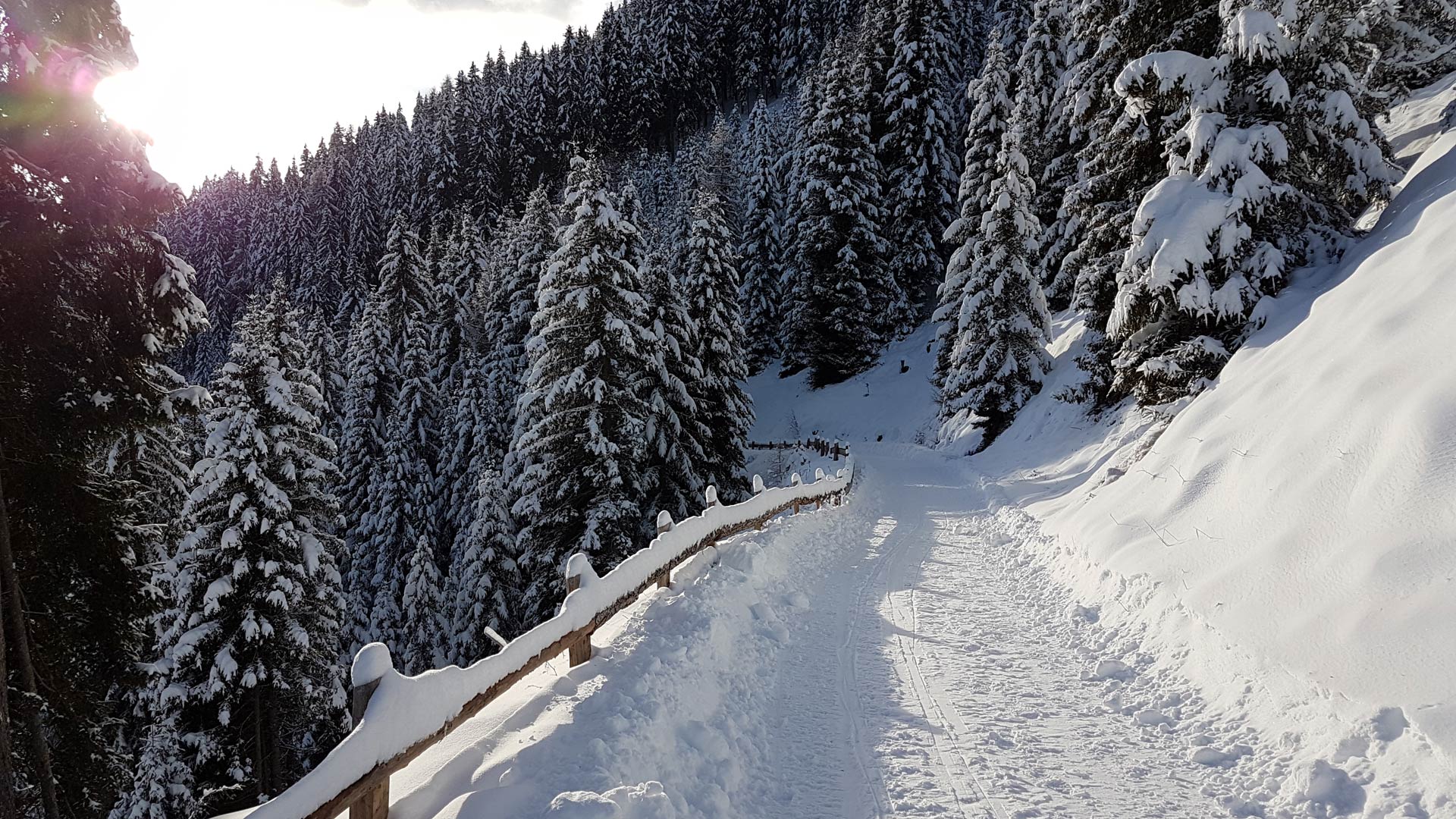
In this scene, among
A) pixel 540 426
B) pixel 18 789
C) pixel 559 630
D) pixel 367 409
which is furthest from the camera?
pixel 367 409

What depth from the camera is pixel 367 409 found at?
114ft

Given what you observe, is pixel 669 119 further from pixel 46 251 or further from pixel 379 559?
pixel 46 251

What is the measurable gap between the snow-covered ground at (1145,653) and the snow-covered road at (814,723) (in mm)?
30

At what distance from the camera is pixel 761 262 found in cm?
4634

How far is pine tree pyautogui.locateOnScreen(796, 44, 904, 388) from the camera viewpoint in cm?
3859

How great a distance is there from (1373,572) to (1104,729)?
95.8 inches

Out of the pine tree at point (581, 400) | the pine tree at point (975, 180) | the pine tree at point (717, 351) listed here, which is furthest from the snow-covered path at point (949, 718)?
the pine tree at point (975, 180)

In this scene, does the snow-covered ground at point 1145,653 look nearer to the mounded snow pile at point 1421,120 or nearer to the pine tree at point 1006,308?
the mounded snow pile at point 1421,120

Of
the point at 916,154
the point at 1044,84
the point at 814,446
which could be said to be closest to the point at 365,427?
the point at 814,446

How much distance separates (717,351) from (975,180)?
42.4ft

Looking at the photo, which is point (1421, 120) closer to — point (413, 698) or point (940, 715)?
point (940, 715)

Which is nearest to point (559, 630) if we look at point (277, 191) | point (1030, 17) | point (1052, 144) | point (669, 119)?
point (1052, 144)

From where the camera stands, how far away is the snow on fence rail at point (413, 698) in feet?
10.4

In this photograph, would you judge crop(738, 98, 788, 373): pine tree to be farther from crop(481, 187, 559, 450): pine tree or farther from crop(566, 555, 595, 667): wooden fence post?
crop(566, 555, 595, 667): wooden fence post
